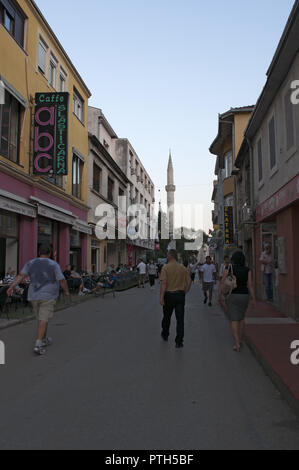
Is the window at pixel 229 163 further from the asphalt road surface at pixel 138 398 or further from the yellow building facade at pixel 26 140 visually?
the asphalt road surface at pixel 138 398

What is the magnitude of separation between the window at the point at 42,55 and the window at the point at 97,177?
1016 centimetres

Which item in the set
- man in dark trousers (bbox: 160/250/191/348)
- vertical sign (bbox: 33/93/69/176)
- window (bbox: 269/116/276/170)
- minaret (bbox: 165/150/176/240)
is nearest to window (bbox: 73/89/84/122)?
vertical sign (bbox: 33/93/69/176)

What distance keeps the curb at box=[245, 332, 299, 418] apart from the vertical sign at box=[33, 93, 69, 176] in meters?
12.0

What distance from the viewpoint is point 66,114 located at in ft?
54.7

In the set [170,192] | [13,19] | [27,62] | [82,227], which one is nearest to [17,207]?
[27,62]

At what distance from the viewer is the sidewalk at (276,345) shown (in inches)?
185

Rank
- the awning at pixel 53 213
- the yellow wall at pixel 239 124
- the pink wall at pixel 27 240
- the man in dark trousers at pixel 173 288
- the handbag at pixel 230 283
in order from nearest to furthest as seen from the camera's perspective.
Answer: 1. the handbag at pixel 230 283
2. the man in dark trousers at pixel 173 288
3. the pink wall at pixel 27 240
4. the awning at pixel 53 213
5. the yellow wall at pixel 239 124

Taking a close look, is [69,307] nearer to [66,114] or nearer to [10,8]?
[66,114]

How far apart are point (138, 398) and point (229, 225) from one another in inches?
805

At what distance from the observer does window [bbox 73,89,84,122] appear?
75.9ft

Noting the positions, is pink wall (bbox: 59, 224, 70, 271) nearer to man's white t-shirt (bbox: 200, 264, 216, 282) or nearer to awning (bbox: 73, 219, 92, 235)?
awning (bbox: 73, 219, 92, 235)

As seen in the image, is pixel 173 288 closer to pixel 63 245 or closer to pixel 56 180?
pixel 56 180

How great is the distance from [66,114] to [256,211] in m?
8.40

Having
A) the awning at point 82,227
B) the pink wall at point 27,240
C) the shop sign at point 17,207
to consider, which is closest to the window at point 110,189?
the awning at point 82,227
